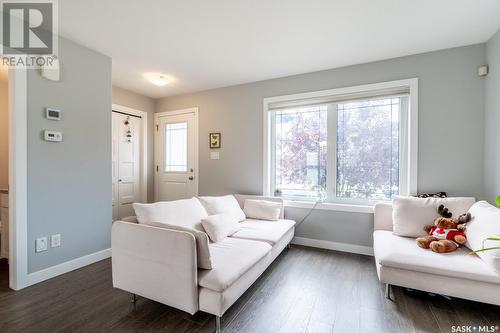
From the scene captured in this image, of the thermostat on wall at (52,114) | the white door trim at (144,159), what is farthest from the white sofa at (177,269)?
the white door trim at (144,159)

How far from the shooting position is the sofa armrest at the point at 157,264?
4.94ft

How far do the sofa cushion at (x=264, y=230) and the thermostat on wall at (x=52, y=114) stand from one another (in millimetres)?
2198

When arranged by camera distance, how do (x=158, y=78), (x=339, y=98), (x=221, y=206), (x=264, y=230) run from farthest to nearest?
(x=158, y=78), (x=339, y=98), (x=221, y=206), (x=264, y=230)

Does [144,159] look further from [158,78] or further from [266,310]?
[266,310]

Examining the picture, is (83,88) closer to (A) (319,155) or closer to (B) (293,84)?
(B) (293,84)

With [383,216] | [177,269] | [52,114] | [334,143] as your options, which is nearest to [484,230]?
[383,216]

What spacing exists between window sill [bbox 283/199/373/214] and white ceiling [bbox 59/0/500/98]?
6.08ft

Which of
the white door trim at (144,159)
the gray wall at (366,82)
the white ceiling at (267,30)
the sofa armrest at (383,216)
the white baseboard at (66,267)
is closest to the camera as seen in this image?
the white ceiling at (267,30)

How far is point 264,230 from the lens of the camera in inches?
103

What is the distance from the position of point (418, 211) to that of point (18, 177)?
3850 mm

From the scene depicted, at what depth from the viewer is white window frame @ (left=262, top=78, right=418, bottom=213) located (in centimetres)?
269

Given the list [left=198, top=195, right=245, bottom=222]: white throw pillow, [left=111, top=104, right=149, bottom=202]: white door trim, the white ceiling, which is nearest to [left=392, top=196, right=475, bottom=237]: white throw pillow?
the white ceiling

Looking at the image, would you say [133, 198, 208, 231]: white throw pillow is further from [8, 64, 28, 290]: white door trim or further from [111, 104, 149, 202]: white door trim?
[111, 104, 149, 202]: white door trim

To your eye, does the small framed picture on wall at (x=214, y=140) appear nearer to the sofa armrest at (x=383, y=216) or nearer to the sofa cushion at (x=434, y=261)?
the sofa armrest at (x=383, y=216)
